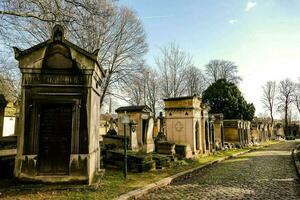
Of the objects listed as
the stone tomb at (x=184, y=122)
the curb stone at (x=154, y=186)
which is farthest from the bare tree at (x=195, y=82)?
the curb stone at (x=154, y=186)

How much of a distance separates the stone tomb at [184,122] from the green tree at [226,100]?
19.7m

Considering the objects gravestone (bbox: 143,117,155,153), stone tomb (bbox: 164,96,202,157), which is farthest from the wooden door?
stone tomb (bbox: 164,96,202,157)

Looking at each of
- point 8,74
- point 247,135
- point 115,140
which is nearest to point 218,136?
point 247,135

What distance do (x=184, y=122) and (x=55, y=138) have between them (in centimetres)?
1181

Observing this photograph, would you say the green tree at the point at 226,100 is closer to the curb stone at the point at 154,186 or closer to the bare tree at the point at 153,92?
the bare tree at the point at 153,92

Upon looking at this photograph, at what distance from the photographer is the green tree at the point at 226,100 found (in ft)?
122

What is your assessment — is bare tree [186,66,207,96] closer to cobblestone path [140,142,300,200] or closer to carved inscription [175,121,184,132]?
carved inscription [175,121,184,132]

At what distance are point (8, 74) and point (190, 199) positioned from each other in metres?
14.9

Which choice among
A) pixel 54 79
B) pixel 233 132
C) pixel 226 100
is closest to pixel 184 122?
pixel 54 79

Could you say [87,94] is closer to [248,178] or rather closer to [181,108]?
[248,178]

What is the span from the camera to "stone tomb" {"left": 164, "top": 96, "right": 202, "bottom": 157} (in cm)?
1748

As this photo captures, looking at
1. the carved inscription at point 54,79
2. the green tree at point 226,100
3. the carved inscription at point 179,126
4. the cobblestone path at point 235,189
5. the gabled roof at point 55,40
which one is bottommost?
Result: the cobblestone path at point 235,189

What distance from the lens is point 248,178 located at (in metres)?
9.68

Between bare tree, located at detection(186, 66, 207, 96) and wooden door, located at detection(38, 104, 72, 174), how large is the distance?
29543mm
